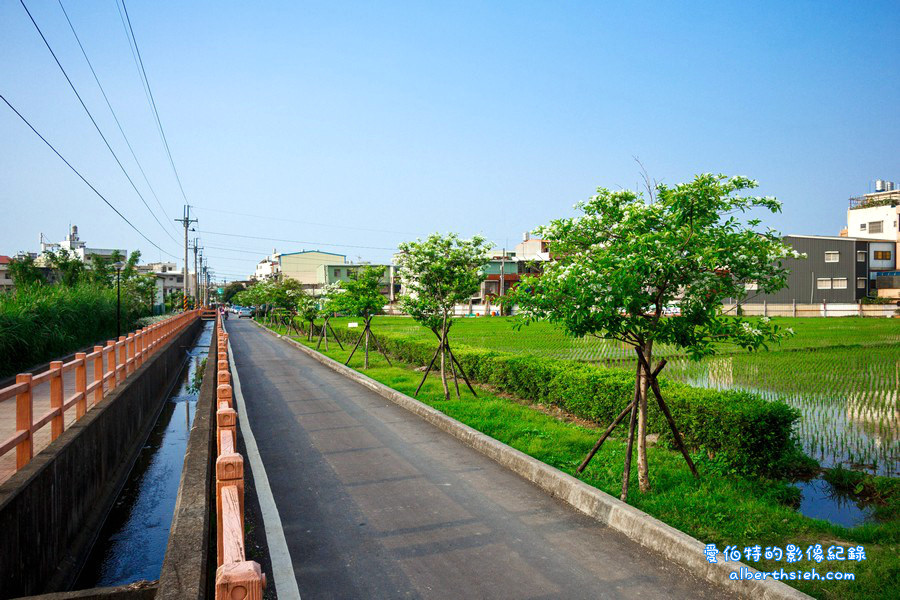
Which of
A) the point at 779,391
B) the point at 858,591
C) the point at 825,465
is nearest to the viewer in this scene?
the point at 858,591

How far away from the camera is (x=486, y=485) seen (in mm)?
7387

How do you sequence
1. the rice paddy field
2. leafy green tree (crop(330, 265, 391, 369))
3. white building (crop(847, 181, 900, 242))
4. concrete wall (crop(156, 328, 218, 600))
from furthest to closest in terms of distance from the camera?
white building (crop(847, 181, 900, 242)) < leafy green tree (crop(330, 265, 391, 369)) < the rice paddy field < concrete wall (crop(156, 328, 218, 600))

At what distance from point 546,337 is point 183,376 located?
16689mm

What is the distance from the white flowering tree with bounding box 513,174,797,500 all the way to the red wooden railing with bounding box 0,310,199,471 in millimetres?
5702

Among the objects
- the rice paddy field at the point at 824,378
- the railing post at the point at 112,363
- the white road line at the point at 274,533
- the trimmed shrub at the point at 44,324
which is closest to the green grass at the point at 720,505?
the rice paddy field at the point at 824,378

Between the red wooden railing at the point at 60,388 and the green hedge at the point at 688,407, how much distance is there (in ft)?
26.1

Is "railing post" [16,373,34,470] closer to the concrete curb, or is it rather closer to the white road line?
the white road line

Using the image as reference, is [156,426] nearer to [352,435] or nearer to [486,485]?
[352,435]

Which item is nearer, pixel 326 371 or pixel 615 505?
pixel 615 505

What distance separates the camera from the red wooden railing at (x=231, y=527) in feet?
7.64

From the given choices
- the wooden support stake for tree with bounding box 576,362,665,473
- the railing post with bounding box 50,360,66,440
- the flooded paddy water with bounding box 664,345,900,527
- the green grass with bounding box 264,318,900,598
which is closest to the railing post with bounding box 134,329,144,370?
the railing post with bounding box 50,360,66,440

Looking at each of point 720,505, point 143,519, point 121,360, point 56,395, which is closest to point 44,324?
point 121,360

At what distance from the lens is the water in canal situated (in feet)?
22.3

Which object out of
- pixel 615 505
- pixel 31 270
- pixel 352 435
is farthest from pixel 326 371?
pixel 31 270
